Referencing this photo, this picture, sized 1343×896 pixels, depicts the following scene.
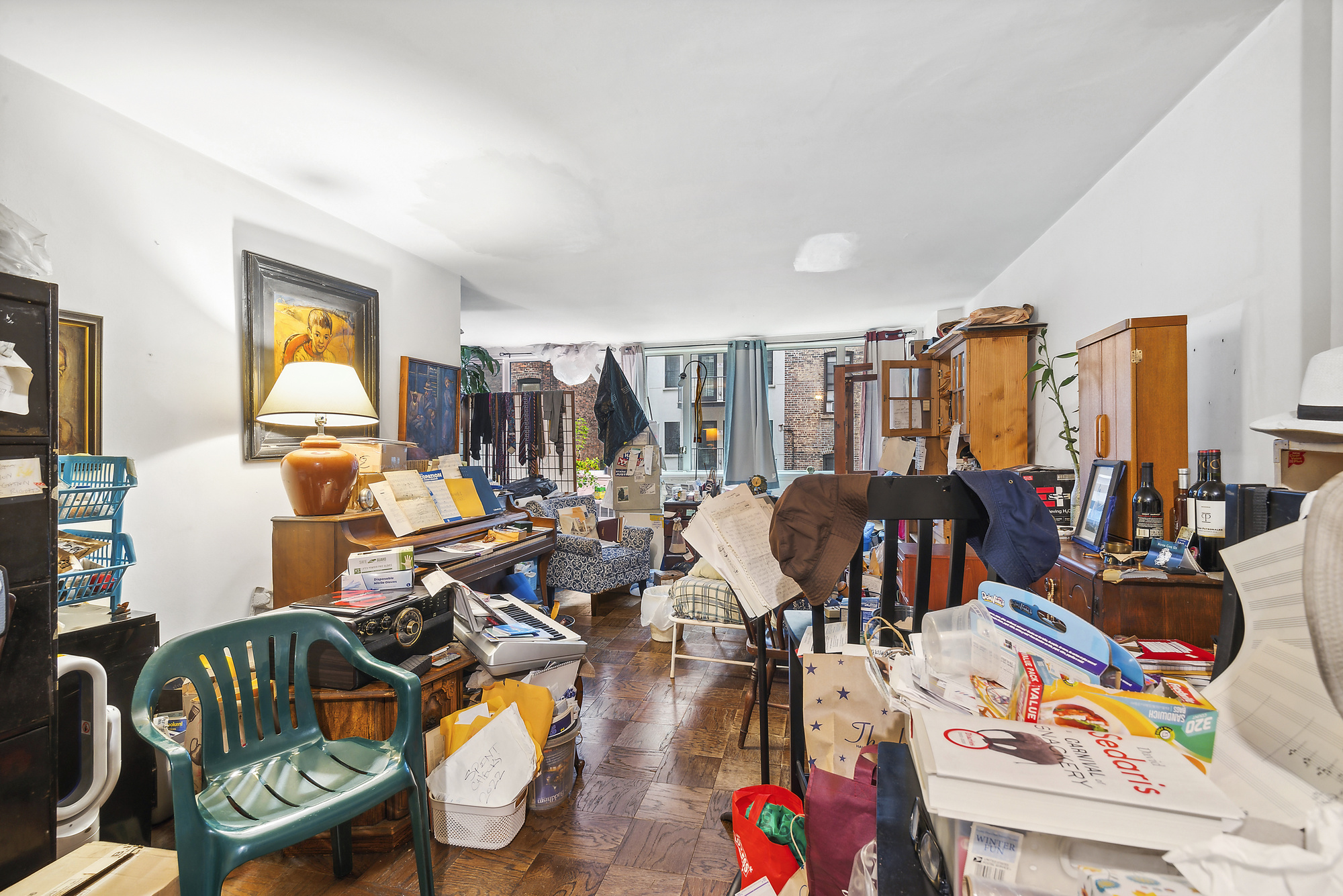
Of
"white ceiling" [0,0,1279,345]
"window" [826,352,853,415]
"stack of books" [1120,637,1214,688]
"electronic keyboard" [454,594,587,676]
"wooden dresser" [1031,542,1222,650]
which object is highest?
"white ceiling" [0,0,1279,345]

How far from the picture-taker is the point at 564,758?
7.19 feet

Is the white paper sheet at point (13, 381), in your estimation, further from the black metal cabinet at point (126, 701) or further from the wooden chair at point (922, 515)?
the wooden chair at point (922, 515)

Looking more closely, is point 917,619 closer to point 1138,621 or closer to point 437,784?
point 1138,621

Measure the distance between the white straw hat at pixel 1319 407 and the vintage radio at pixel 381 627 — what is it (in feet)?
8.19

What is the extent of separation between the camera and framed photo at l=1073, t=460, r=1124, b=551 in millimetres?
2086

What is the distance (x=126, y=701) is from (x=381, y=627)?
803 mm

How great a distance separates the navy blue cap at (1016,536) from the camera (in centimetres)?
125

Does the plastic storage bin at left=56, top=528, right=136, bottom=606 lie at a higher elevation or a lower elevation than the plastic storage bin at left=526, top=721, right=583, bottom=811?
higher

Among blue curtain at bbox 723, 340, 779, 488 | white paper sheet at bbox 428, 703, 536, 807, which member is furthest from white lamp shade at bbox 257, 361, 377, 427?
blue curtain at bbox 723, 340, 779, 488

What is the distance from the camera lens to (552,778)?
2.13 m

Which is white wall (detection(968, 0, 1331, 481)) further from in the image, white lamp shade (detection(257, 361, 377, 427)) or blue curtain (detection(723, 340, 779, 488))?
blue curtain (detection(723, 340, 779, 488))

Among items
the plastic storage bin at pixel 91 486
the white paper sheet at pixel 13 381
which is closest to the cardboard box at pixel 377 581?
the plastic storage bin at pixel 91 486

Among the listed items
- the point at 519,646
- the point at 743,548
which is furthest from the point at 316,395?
the point at 743,548

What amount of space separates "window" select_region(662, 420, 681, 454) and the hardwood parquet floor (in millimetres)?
4168
